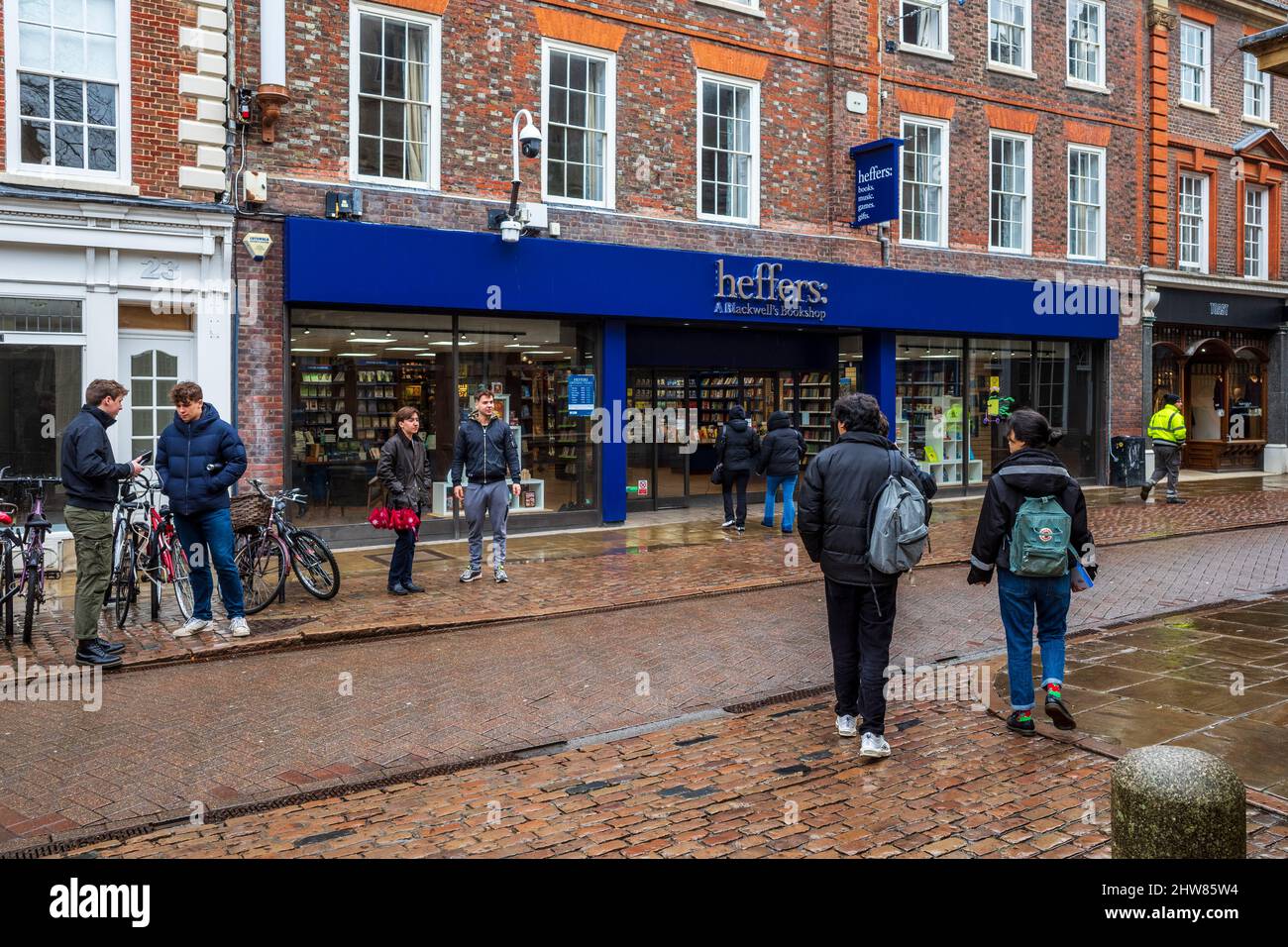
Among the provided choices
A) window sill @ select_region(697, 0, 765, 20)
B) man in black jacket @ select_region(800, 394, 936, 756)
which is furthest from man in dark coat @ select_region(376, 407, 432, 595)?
window sill @ select_region(697, 0, 765, 20)

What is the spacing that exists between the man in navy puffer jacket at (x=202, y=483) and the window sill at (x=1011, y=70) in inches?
657

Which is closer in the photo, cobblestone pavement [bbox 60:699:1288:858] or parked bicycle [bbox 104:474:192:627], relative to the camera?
cobblestone pavement [bbox 60:699:1288:858]

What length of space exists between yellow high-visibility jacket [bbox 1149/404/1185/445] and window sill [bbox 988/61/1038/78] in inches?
275

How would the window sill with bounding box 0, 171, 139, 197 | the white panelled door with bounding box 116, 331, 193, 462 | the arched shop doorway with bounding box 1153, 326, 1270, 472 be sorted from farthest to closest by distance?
the arched shop doorway with bounding box 1153, 326, 1270, 472
the white panelled door with bounding box 116, 331, 193, 462
the window sill with bounding box 0, 171, 139, 197

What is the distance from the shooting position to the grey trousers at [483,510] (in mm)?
11195

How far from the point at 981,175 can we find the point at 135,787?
731 inches

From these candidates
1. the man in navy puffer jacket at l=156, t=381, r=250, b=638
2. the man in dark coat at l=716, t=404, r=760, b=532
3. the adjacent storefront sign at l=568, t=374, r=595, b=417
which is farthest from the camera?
the adjacent storefront sign at l=568, t=374, r=595, b=417

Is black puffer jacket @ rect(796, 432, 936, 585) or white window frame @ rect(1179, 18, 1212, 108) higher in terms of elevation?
white window frame @ rect(1179, 18, 1212, 108)

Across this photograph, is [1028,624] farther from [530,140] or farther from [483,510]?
[530,140]

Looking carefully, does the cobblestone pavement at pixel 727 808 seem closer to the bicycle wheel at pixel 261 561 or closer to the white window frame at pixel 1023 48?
the bicycle wheel at pixel 261 561

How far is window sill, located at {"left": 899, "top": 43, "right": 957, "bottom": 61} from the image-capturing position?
18969 millimetres

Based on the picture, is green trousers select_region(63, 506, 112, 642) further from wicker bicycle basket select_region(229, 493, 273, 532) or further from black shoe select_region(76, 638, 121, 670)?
wicker bicycle basket select_region(229, 493, 273, 532)

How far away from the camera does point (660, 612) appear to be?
32.5 feet
